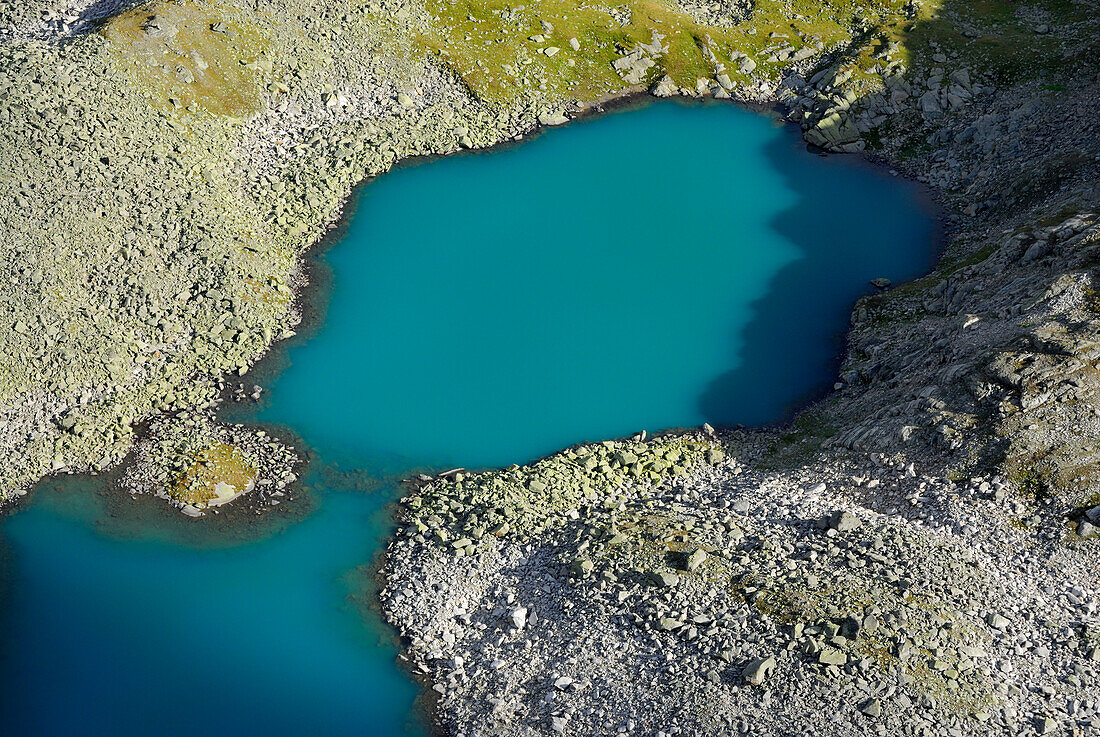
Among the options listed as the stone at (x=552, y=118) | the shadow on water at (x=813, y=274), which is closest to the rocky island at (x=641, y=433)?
the stone at (x=552, y=118)

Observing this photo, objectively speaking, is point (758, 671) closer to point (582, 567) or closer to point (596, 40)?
point (582, 567)

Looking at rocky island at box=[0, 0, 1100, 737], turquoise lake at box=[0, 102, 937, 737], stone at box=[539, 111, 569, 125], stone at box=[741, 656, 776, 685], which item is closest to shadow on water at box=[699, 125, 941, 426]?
turquoise lake at box=[0, 102, 937, 737]

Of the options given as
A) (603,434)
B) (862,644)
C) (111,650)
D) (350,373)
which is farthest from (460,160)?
(862,644)

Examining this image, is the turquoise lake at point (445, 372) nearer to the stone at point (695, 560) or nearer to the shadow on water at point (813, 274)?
the shadow on water at point (813, 274)

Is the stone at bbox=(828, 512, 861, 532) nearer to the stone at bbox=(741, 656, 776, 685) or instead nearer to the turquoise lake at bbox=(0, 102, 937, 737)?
the stone at bbox=(741, 656, 776, 685)

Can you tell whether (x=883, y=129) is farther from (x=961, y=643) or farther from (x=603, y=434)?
(x=961, y=643)

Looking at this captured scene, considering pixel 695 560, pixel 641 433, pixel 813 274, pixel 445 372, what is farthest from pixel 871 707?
pixel 813 274

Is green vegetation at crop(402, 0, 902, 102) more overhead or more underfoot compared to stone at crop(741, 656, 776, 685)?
more overhead
